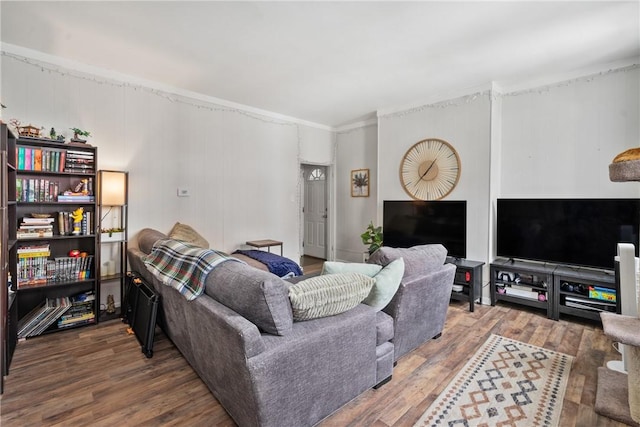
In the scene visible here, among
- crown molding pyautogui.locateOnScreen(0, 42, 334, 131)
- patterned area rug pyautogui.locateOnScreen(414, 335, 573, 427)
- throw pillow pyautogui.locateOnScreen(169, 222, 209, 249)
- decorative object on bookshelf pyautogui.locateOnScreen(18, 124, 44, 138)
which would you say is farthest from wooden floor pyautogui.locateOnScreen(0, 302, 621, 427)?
crown molding pyautogui.locateOnScreen(0, 42, 334, 131)

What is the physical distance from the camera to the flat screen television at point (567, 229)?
308 cm

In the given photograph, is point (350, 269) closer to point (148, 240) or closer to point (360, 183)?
point (148, 240)

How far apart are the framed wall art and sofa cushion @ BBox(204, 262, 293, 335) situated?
4222 mm

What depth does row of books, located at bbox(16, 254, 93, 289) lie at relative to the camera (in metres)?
2.75

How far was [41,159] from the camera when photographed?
2840 mm

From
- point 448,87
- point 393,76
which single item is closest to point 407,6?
point 393,76

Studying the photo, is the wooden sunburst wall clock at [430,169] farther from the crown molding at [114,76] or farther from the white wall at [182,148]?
the crown molding at [114,76]

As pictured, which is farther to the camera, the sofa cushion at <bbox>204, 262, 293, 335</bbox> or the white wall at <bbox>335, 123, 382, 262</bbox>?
the white wall at <bbox>335, 123, 382, 262</bbox>

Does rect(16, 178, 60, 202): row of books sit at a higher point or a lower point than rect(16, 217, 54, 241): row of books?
higher

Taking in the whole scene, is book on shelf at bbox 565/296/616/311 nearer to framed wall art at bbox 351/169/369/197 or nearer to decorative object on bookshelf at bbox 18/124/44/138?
framed wall art at bbox 351/169/369/197

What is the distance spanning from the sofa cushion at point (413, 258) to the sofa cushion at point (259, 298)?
0.91 meters

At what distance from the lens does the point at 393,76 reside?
12.0 feet

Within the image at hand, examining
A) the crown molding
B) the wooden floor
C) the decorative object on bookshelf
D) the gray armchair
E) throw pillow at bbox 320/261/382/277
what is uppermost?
the crown molding

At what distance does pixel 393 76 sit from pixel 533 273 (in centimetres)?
271
